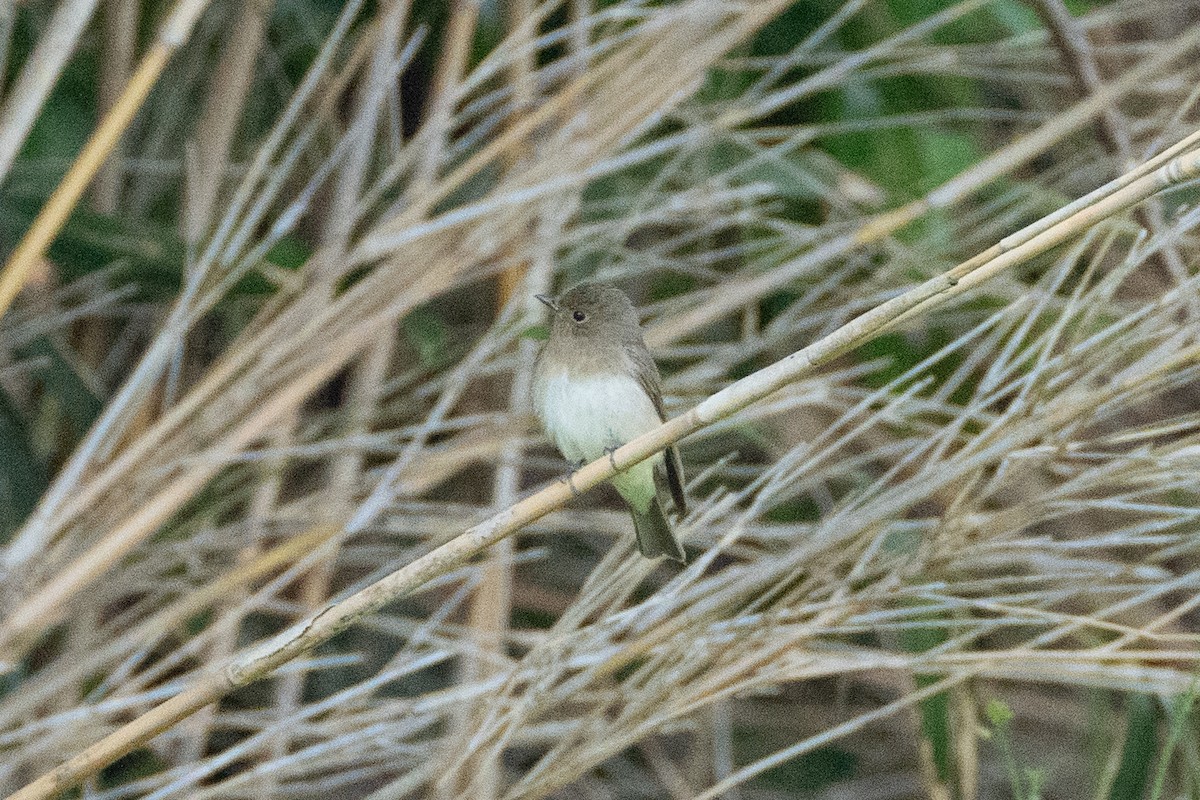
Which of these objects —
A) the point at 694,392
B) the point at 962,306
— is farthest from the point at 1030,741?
the point at 694,392

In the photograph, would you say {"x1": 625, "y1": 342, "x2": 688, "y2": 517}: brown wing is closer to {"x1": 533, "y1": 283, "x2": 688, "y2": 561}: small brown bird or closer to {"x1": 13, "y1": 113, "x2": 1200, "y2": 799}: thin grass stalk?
{"x1": 533, "y1": 283, "x2": 688, "y2": 561}: small brown bird

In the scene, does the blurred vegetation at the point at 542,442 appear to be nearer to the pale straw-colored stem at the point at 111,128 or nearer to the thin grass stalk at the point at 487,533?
the pale straw-colored stem at the point at 111,128

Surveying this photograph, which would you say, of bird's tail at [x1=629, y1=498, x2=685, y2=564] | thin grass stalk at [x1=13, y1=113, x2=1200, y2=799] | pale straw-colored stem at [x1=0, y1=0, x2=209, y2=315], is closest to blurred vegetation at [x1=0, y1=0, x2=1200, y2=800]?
bird's tail at [x1=629, y1=498, x2=685, y2=564]

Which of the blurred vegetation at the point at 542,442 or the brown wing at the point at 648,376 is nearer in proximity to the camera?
the blurred vegetation at the point at 542,442

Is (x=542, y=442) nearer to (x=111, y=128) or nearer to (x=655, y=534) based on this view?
(x=655, y=534)

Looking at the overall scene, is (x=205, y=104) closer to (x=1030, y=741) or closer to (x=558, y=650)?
(x=558, y=650)

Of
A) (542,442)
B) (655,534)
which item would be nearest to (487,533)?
(655,534)

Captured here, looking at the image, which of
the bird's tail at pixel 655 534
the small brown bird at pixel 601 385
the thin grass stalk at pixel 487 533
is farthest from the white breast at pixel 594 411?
the thin grass stalk at pixel 487 533
